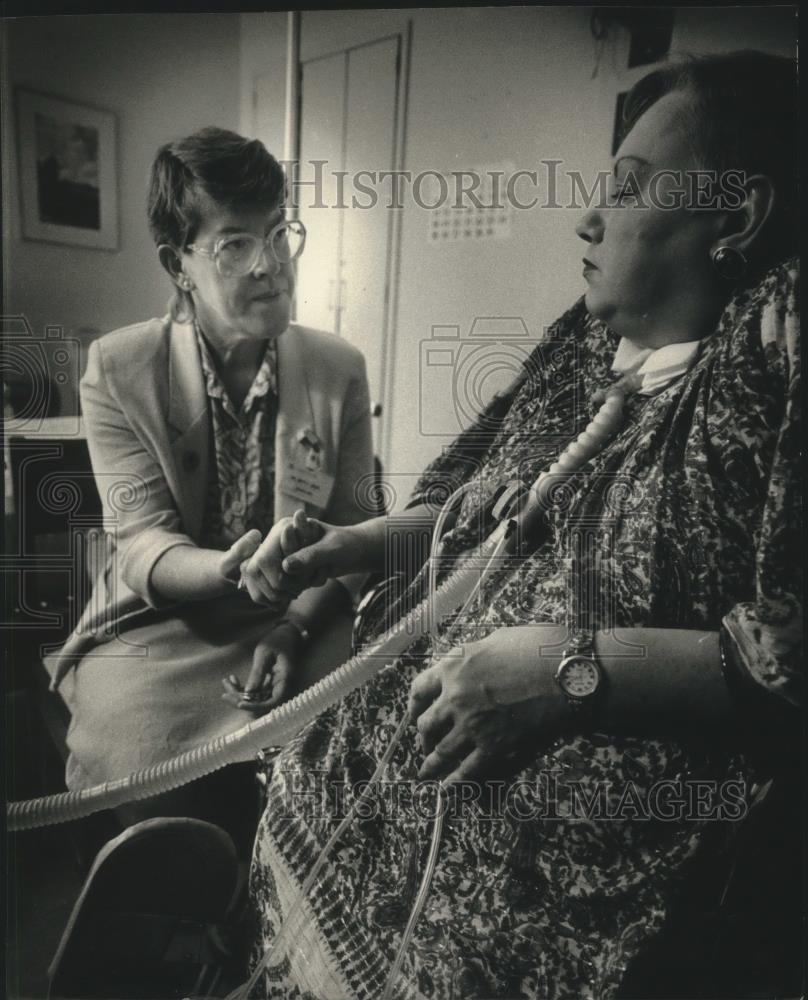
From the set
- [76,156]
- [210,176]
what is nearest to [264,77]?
[210,176]

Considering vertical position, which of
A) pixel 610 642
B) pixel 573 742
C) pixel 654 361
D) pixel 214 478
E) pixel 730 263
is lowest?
pixel 573 742

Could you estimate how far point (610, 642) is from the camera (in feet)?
3.07

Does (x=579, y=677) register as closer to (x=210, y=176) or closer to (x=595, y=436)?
(x=595, y=436)

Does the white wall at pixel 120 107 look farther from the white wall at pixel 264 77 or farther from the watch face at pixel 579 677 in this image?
the watch face at pixel 579 677

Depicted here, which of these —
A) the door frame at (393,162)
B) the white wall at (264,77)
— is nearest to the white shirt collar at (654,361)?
the door frame at (393,162)

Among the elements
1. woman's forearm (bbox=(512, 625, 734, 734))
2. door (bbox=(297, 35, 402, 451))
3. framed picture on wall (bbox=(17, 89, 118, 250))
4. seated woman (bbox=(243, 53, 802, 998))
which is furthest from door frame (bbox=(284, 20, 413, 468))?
woman's forearm (bbox=(512, 625, 734, 734))

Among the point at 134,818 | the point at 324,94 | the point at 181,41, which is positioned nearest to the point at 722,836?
the point at 134,818

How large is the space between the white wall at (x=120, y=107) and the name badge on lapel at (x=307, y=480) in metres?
0.26

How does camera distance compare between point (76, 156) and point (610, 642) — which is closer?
point (610, 642)

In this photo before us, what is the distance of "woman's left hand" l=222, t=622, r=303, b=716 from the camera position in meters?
1.05

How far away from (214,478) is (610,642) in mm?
522

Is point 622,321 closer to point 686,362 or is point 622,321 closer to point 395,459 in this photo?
point 686,362

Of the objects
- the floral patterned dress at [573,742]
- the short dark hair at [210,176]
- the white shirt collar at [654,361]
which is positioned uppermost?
the short dark hair at [210,176]

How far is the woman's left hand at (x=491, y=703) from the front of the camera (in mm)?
947
